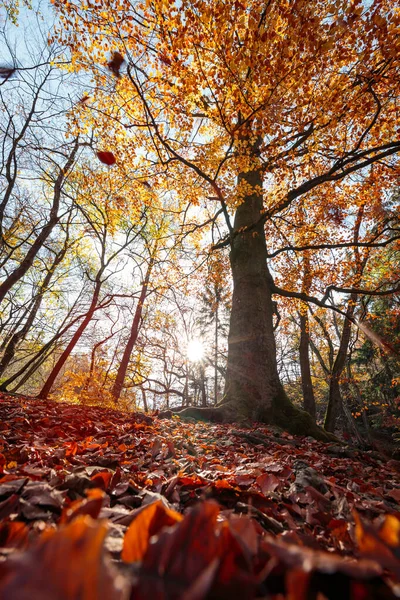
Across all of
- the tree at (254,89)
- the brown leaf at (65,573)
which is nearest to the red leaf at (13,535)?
the brown leaf at (65,573)

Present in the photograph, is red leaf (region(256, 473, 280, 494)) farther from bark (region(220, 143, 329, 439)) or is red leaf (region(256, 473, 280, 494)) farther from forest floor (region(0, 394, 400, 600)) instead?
bark (region(220, 143, 329, 439))

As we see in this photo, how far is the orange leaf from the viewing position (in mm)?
437

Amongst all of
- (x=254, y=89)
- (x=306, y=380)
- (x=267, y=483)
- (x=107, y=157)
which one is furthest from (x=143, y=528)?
(x=306, y=380)

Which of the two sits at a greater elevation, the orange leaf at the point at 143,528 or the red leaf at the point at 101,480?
the orange leaf at the point at 143,528

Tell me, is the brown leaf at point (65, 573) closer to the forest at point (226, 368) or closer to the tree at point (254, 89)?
the forest at point (226, 368)

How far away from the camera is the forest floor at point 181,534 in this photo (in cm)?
27

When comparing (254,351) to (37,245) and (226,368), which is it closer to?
(226,368)

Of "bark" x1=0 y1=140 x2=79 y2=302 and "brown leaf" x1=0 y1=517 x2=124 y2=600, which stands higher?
"bark" x1=0 y1=140 x2=79 y2=302

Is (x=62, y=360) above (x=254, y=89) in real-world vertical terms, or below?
below

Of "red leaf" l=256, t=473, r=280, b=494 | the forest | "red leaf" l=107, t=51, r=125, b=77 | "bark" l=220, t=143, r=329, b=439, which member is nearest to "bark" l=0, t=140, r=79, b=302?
the forest

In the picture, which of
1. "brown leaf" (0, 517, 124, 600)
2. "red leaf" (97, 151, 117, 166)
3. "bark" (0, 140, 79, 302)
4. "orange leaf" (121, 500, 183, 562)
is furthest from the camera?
"red leaf" (97, 151, 117, 166)

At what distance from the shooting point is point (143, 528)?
0.47m

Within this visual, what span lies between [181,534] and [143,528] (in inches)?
4.5

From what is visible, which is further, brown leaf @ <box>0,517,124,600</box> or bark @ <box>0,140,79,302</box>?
bark @ <box>0,140,79,302</box>
